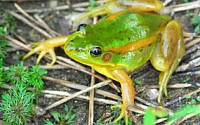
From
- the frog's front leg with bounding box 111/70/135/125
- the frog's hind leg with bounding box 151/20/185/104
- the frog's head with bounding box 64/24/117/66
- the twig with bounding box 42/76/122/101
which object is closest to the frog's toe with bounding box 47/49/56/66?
the twig with bounding box 42/76/122/101

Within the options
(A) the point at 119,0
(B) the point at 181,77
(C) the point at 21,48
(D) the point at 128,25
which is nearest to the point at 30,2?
(C) the point at 21,48

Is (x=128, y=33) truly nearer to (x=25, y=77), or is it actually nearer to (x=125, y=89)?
(x=125, y=89)

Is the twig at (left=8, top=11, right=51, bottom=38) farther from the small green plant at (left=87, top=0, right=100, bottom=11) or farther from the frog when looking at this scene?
the small green plant at (left=87, top=0, right=100, bottom=11)

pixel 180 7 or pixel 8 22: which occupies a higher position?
pixel 180 7

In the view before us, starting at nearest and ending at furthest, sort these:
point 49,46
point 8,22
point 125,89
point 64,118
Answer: point 64,118 → point 125,89 → point 49,46 → point 8,22

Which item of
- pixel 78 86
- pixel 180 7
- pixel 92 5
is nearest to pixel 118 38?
pixel 78 86

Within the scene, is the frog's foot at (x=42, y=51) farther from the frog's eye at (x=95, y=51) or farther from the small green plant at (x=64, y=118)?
the small green plant at (x=64, y=118)

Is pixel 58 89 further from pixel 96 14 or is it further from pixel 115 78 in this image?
pixel 96 14
